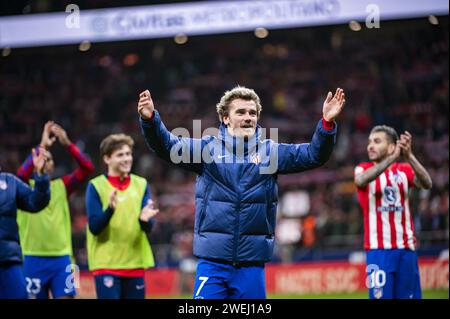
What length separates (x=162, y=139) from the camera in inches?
236

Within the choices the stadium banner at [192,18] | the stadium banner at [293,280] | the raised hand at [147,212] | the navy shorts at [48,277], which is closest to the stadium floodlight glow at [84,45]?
the stadium banner at [192,18]

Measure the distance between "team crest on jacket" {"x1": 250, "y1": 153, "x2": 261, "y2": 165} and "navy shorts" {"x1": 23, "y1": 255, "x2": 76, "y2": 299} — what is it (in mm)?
3825

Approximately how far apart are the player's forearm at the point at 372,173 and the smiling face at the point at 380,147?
0.21 metres

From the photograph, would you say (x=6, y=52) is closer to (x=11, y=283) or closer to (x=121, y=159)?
(x=121, y=159)

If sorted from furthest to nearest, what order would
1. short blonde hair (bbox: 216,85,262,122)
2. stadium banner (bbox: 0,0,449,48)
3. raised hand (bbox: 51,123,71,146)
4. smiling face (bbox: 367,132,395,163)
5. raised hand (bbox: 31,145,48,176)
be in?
1. stadium banner (bbox: 0,0,449,48)
2. raised hand (bbox: 51,123,71,146)
3. smiling face (bbox: 367,132,395,163)
4. raised hand (bbox: 31,145,48,176)
5. short blonde hair (bbox: 216,85,262,122)

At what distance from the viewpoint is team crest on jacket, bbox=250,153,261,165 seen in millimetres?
6051

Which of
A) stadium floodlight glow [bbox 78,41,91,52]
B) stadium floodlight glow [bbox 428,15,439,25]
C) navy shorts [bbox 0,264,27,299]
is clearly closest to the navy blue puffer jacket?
navy shorts [bbox 0,264,27,299]

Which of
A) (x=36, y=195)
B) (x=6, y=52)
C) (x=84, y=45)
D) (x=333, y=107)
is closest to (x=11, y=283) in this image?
(x=36, y=195)

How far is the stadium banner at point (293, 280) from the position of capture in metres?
16.4

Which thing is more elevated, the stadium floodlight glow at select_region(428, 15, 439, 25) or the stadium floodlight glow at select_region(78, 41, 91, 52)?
the stadium floodlight glow at select_region(78, 41, 91, 52)

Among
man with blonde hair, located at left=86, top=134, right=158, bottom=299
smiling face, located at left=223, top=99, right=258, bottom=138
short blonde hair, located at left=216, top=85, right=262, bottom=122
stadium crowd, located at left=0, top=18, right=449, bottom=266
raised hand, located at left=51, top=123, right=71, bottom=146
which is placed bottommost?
man with blonde hair, located at left=86, top=134, right=158, bottom=299

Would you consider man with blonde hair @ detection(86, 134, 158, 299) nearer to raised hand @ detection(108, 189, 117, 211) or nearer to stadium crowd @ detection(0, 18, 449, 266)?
raised hand @ detection(108, 189, 117, 211)

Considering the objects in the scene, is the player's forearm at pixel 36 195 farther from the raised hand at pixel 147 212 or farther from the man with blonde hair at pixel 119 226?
the raised hand at pixel 147 212

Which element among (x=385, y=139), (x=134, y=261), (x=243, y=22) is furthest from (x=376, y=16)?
(x=134, y=261)
